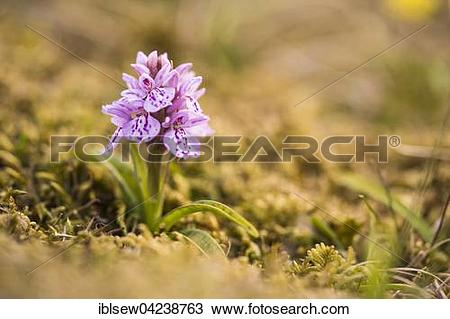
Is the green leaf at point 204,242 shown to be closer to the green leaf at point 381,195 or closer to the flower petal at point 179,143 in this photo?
the flower petal at point 179,143

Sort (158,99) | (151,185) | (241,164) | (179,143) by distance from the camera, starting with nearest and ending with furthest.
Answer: (158,99), (179,143), (151,185), (241,164)

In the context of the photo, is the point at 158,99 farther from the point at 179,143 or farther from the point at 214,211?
the point at 214,211

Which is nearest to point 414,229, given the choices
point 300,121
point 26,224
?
point 300,121

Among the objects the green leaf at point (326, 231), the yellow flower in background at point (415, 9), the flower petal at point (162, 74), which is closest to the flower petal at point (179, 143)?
the flower petal at point (162, 74)

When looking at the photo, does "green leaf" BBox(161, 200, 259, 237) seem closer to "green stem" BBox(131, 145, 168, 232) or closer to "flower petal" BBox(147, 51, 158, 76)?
"green stem" BBox(131, 145, 168, 232)

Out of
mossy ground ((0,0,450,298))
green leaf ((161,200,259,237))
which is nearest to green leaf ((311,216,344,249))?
mossy ground ((0,0,450,298))

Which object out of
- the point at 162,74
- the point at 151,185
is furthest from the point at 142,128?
the point at 151,185
